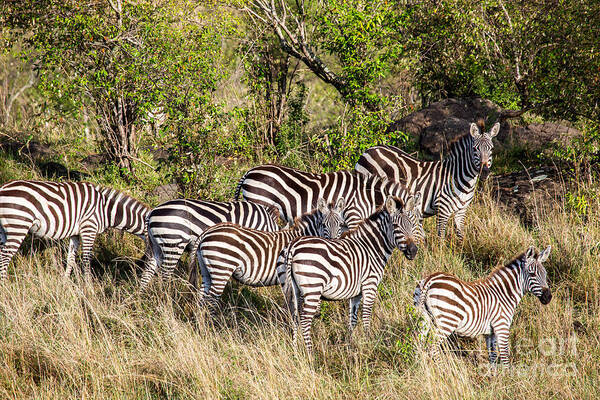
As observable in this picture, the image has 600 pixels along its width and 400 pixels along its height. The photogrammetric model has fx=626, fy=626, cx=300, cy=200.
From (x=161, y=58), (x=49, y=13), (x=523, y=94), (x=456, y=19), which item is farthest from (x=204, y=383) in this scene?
(x=523, y=94)

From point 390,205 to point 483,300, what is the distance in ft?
4.98

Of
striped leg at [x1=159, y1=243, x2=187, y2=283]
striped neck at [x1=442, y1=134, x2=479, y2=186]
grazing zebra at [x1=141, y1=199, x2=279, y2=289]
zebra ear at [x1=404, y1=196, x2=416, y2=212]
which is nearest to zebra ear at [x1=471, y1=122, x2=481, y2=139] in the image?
striped neck at [x1=442, y1=134, x2=479, y2=186]

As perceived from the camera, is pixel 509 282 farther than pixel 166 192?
No

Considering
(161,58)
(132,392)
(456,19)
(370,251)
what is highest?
(456,19)

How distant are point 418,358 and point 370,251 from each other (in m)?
1.51

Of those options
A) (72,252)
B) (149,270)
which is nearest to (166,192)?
(72,252)

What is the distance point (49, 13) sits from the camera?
11.9 m

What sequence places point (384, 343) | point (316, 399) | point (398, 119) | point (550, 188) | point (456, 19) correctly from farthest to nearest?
point (398, 119)
point (456, 19)
point (550, 188)
point (384, 343)
point (316, 399)

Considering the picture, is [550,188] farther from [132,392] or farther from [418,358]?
[132,392]

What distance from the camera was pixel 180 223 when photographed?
8531 mm

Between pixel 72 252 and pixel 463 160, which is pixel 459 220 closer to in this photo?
pixel 463 160

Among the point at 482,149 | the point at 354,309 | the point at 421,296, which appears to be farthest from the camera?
the point at 482,149

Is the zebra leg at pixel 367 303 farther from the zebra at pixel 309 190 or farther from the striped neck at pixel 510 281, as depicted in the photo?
the zebra at pixel 309 190

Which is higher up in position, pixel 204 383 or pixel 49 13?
pixel 49 13
